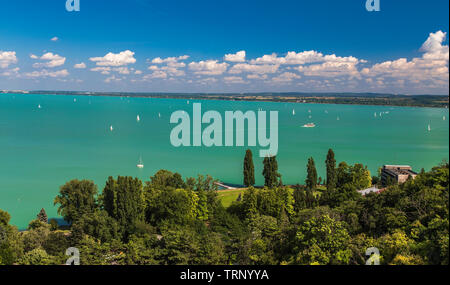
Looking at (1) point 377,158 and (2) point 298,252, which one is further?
(1) point 377,158

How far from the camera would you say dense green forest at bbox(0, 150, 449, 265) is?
11836 mm

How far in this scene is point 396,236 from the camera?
12242mm

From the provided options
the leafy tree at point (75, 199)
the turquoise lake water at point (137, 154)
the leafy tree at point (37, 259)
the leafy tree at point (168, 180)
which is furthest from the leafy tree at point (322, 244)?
the turquoise lake water at point (137, 154)

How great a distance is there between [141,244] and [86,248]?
2.13 m

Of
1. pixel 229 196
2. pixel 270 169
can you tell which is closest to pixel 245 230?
pixel 229 196

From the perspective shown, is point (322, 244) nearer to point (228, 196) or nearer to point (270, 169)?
point (228, 196)

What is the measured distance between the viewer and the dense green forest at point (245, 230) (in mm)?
11836

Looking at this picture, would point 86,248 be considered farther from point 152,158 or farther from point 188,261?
point 152,158

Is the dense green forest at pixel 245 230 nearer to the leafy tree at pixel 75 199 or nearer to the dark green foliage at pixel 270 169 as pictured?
the leafy tree at pixel 75 199
